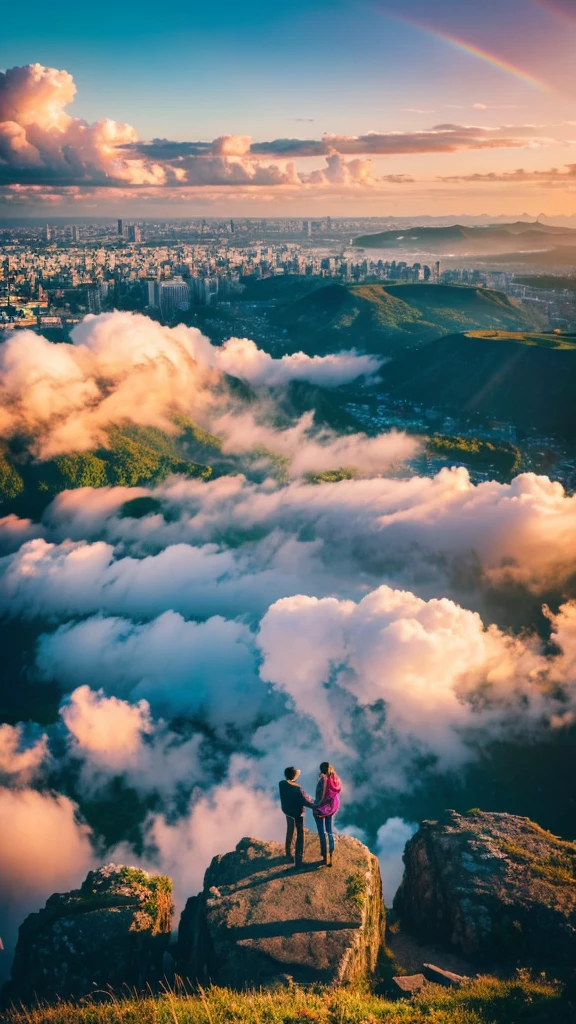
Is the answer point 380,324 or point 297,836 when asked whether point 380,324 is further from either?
point 297,836

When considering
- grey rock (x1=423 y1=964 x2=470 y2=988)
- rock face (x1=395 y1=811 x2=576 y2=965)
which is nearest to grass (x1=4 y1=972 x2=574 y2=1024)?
grey rock (x1=423 y1=964 x2=470 y2=988)

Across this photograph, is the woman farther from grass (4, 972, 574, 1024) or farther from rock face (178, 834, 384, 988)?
grass (4, 972, 574, 1024)

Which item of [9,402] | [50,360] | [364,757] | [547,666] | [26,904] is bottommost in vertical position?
[26,904]

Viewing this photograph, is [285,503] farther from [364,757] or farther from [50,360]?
[364,757]

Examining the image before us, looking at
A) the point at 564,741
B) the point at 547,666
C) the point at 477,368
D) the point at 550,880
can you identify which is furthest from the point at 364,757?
the point at 477,368

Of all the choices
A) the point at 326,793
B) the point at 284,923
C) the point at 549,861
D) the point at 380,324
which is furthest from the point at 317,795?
the point at 380,324

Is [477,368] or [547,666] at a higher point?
[477,368]
